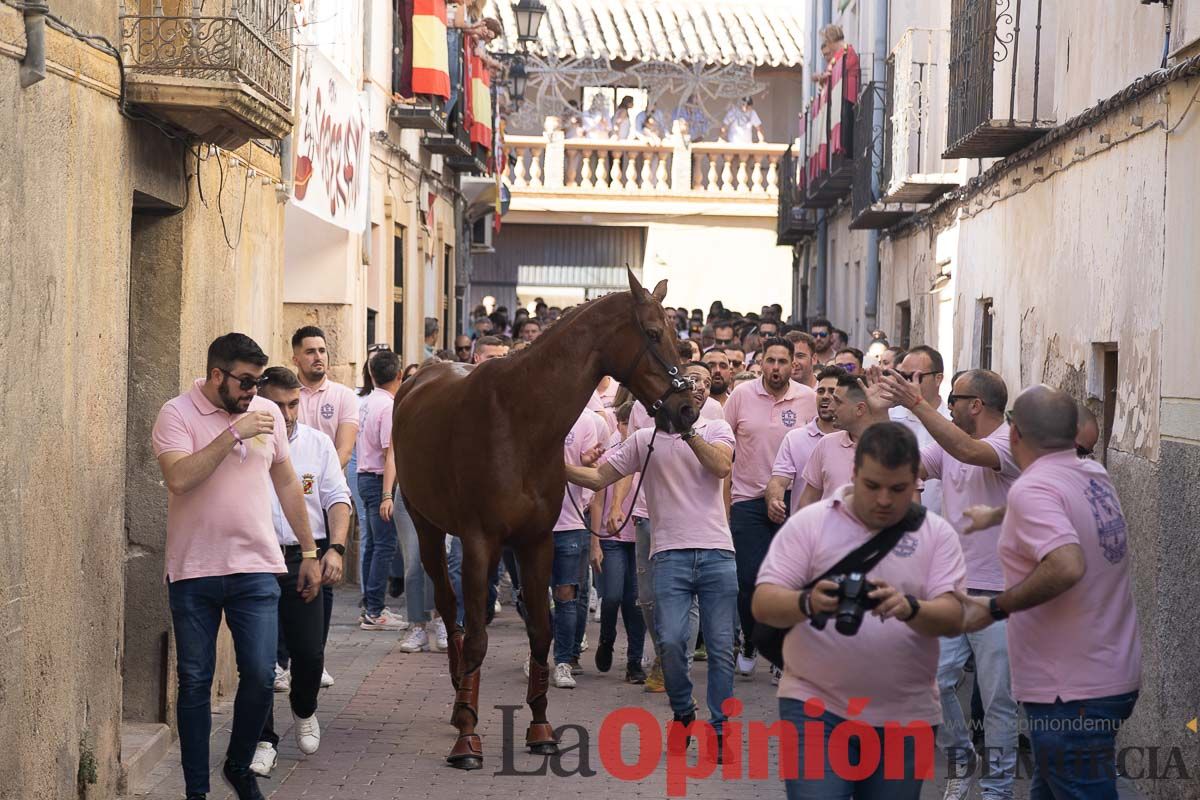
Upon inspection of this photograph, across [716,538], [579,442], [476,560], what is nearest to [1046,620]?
[716,538]

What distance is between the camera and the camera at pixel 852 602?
4824 mm

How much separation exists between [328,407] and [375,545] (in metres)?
2.01

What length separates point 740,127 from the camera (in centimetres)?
3597

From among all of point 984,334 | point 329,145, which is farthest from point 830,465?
point 984,334

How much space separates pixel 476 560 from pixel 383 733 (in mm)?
1215

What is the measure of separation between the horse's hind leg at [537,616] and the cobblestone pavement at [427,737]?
212 millimetres

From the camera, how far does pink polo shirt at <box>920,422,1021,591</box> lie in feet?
24.8

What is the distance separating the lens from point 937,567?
16.7 ft

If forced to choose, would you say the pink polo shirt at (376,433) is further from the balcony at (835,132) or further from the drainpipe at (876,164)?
the balcony at (835,132)

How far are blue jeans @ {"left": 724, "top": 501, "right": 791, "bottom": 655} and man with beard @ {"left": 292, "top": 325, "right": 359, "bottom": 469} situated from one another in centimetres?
254

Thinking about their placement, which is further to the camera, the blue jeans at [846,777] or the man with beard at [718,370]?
the man with beard at [718,370]

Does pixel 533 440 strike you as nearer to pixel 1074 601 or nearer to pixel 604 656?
pixel 604 656

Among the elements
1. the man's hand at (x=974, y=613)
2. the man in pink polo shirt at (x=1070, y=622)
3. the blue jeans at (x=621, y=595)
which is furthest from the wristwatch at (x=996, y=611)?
the blue jeans at (x=621, y=595)

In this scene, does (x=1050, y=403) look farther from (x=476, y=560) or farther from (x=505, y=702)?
(x=505, y=702)
